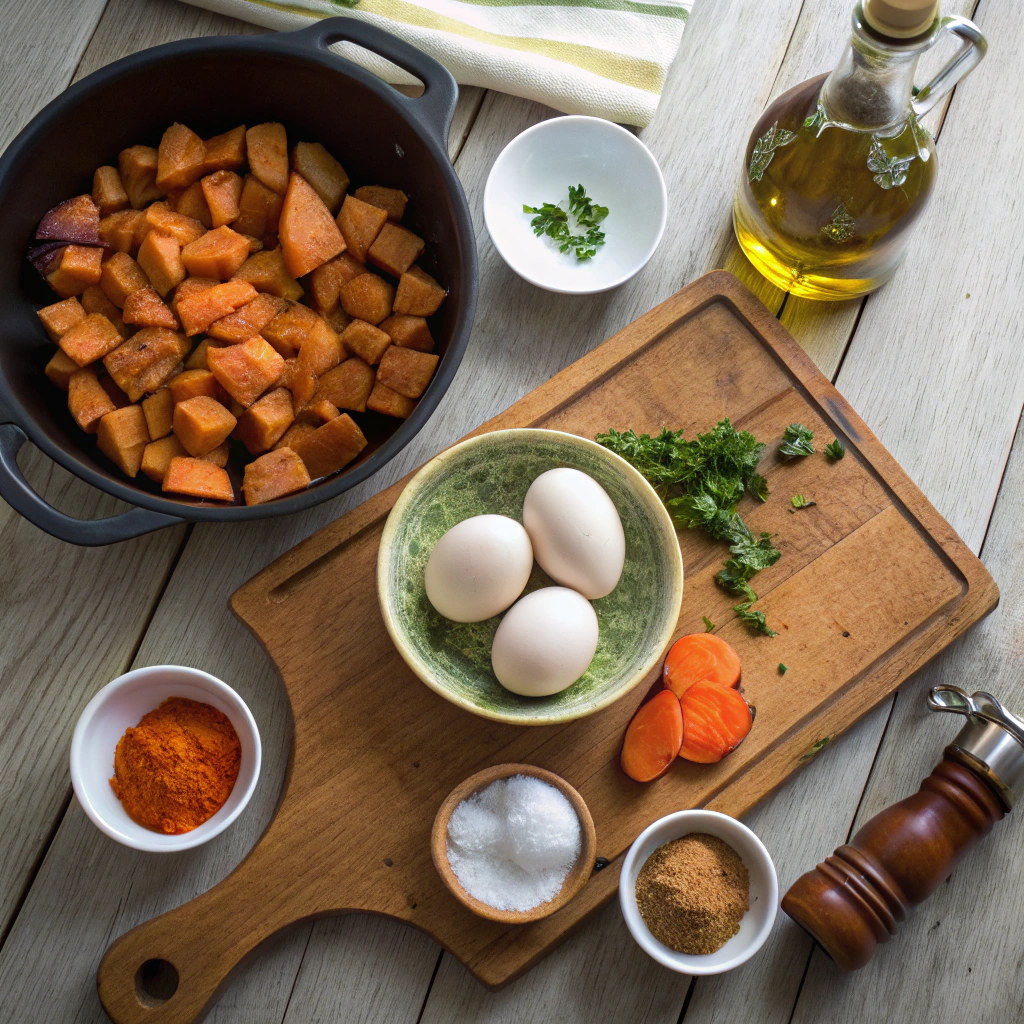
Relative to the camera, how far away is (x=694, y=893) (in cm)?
116

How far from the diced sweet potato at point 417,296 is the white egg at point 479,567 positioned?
310 millimetres

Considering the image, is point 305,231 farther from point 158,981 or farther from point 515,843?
point 158,981

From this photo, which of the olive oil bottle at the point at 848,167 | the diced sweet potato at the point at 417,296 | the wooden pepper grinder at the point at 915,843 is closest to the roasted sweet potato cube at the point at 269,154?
the diced sweet potato at the point at 417,296

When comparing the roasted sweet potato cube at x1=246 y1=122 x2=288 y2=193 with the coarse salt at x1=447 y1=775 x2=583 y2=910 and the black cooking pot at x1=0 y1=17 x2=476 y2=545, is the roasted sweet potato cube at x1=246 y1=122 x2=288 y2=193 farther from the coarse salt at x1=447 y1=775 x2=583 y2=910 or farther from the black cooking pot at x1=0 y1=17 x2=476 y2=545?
the coarse salt at x1=447 y1=775 x2=583 y2=910

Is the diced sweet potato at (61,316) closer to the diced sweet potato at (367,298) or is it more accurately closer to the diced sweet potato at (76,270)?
the diced sweet potato at (76,270)

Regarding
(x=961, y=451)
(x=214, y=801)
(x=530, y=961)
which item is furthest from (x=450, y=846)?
(x=961, y=451)

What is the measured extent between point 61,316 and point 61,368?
0.23 feet

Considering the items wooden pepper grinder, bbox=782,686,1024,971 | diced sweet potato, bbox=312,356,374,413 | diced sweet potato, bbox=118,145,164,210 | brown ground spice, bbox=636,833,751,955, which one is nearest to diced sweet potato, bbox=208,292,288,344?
diced sweet potato, bbox=312,356,374,413

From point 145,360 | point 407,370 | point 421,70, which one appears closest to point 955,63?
point 421,70

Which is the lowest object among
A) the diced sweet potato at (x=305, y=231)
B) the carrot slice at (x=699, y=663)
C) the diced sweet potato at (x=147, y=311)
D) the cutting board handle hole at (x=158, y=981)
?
the cutting board handle hole at (x=158, y=981)

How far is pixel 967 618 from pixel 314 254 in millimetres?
1055

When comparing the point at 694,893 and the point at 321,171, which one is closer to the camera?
the point at 694,893

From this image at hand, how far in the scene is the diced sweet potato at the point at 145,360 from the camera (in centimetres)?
119

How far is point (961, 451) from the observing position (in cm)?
139
